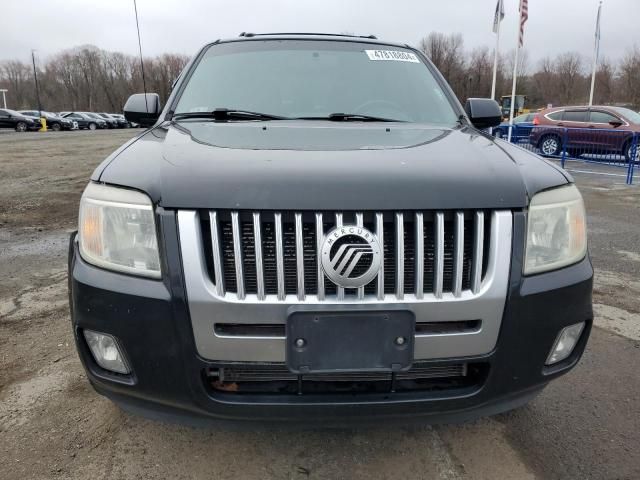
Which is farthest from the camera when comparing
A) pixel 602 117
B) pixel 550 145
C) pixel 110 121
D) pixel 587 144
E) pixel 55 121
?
pixel 110 121

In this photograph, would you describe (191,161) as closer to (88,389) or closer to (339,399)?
(339,399)

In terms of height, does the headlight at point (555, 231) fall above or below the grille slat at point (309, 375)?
above

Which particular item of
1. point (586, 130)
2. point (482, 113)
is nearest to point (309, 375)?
point (482, 113)

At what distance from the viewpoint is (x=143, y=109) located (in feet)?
10.3

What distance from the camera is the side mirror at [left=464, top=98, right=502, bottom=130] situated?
3.09 meters

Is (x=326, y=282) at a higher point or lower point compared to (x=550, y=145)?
higher

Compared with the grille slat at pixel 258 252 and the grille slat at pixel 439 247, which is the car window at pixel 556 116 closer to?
the grille slat at pixel 439 247

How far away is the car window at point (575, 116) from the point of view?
1448 centimetres

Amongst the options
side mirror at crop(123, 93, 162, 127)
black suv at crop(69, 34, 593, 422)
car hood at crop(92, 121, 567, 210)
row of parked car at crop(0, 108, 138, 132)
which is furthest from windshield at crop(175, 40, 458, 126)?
row of parked car at crop(0, 108, 138, 132)

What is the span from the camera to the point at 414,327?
1585mm

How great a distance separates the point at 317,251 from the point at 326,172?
268mm

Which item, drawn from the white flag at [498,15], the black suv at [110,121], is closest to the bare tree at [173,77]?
the black suv at [110,121]

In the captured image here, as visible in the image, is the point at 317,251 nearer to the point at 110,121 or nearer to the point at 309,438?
the point at 309,438

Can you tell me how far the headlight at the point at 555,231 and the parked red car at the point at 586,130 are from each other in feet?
38.5
